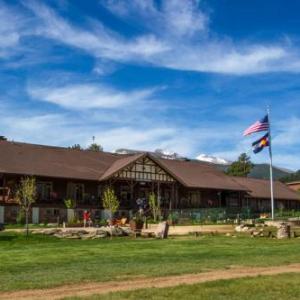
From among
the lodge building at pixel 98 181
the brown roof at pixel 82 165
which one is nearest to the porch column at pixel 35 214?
the lodge building at pixel 98 181

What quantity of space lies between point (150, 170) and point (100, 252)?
121 ft

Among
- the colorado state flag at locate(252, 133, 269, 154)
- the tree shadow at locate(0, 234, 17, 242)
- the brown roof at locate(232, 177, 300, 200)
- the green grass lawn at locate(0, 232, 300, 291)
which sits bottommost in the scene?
the green grass lawn at locate(0, 232, 300, 291)

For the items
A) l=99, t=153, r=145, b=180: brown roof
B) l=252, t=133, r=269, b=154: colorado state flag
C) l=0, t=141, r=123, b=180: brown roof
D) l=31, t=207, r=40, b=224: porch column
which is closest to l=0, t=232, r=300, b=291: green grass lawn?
l=31, t=207, r=40, b=224: porch column

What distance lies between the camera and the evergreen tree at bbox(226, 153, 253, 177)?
92.4m

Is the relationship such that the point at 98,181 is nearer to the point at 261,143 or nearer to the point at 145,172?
the point at 145,172

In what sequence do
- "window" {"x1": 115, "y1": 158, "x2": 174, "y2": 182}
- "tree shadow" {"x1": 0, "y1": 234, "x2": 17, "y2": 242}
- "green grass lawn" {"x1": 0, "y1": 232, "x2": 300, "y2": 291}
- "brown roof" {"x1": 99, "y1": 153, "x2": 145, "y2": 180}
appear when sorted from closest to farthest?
"green grass lawn" {"x1": 0, "y1": 232, "x2": 300, "y2": 291} < "tree shadow" {"x1": 0, "y1": 234, "x2": 17, "y2": 242} < "brown roof" {"x1": 99, "y1": 153, "x2": 145, "y2": 180} < "window" {"x1": 115, "y1": 158, "x2": 174, "y2": 182}

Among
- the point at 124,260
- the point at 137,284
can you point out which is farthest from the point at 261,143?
the point at 137,284

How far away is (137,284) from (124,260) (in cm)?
541

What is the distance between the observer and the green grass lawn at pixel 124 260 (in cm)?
1388

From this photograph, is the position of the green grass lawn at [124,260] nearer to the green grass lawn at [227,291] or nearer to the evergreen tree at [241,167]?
the green grass lawn at [227,291]

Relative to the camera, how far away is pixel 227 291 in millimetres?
11523

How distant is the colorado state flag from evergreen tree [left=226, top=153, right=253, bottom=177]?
4227 cm

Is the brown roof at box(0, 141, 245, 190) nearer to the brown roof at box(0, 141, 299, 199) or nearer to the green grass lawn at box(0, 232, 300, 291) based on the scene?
the brown roof at box(0, 141, 299, 199)

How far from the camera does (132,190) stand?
5756 cm
